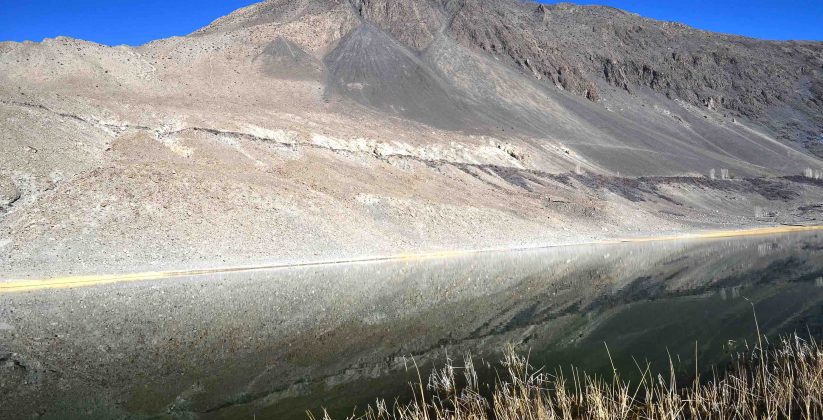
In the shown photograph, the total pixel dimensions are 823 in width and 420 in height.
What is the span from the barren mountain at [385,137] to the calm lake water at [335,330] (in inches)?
336

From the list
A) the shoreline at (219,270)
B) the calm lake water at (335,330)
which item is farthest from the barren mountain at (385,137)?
the calm lake water at (335,330)

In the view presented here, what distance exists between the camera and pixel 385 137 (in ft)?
194

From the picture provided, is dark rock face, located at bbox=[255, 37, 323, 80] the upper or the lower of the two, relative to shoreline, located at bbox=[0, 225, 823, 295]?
upper

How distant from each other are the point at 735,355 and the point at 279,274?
66.7 feet

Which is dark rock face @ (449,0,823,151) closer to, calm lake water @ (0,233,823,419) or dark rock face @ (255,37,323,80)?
dark rock face @ (255,37,323,80)

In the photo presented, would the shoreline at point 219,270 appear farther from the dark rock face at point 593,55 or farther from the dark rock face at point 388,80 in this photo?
the dark rock face at point 593,55

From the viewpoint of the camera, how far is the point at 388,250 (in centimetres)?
3622

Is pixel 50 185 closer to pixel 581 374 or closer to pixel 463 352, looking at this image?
pixel 463 352

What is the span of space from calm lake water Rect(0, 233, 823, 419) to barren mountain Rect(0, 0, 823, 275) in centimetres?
852

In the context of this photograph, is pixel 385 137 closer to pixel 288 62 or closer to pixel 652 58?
pixel 288 62

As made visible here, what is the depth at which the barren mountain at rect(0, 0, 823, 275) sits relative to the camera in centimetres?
3278

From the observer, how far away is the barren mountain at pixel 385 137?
32.8m

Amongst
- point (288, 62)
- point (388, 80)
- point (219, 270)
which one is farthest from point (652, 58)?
point (219, 270)

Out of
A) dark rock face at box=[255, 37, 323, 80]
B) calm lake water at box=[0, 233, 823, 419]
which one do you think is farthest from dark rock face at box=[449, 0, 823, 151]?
calm lake water at box=[0, 233, 823, 419]
